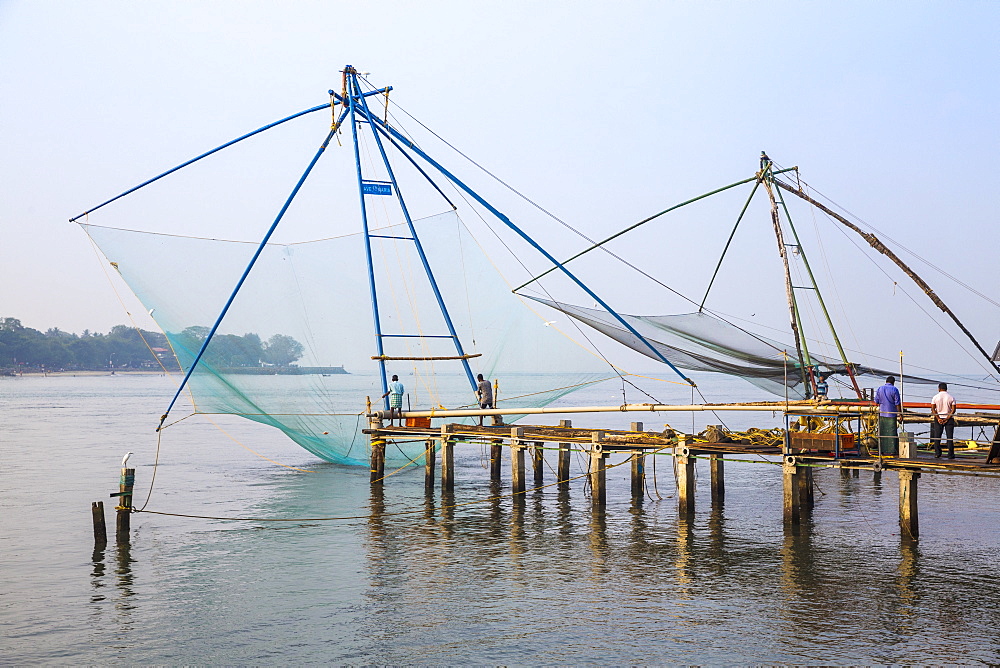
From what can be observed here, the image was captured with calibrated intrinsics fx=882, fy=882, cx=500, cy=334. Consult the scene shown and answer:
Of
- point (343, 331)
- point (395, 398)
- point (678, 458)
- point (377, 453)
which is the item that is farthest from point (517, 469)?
point (343, 331)

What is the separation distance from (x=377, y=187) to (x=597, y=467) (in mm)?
7783

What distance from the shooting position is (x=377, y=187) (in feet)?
64.1

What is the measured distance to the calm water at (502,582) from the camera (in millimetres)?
9703

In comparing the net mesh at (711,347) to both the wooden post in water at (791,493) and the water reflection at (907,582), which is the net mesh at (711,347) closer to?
the wooden post in water at (791,493)

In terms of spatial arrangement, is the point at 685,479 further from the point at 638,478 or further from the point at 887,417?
the point at 887,417

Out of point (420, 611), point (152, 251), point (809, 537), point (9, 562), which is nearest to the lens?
point (420, 611)

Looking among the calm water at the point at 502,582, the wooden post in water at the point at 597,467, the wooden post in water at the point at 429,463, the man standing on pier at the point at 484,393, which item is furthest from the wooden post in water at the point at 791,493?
the wooden post in water at the point at 429,463

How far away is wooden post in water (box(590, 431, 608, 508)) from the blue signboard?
6999mm

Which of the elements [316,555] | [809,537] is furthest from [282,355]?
[809,537]

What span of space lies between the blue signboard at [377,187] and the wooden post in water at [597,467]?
700 centimetres

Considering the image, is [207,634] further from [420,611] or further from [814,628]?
[814,628]

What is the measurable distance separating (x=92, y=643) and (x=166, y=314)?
927 centimetres

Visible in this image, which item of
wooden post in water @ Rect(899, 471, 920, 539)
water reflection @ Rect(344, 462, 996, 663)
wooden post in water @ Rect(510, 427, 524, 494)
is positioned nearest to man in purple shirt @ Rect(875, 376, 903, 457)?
wooden post in water @ Rect(899, 471, 920, 539)

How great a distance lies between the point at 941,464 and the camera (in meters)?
12.9
